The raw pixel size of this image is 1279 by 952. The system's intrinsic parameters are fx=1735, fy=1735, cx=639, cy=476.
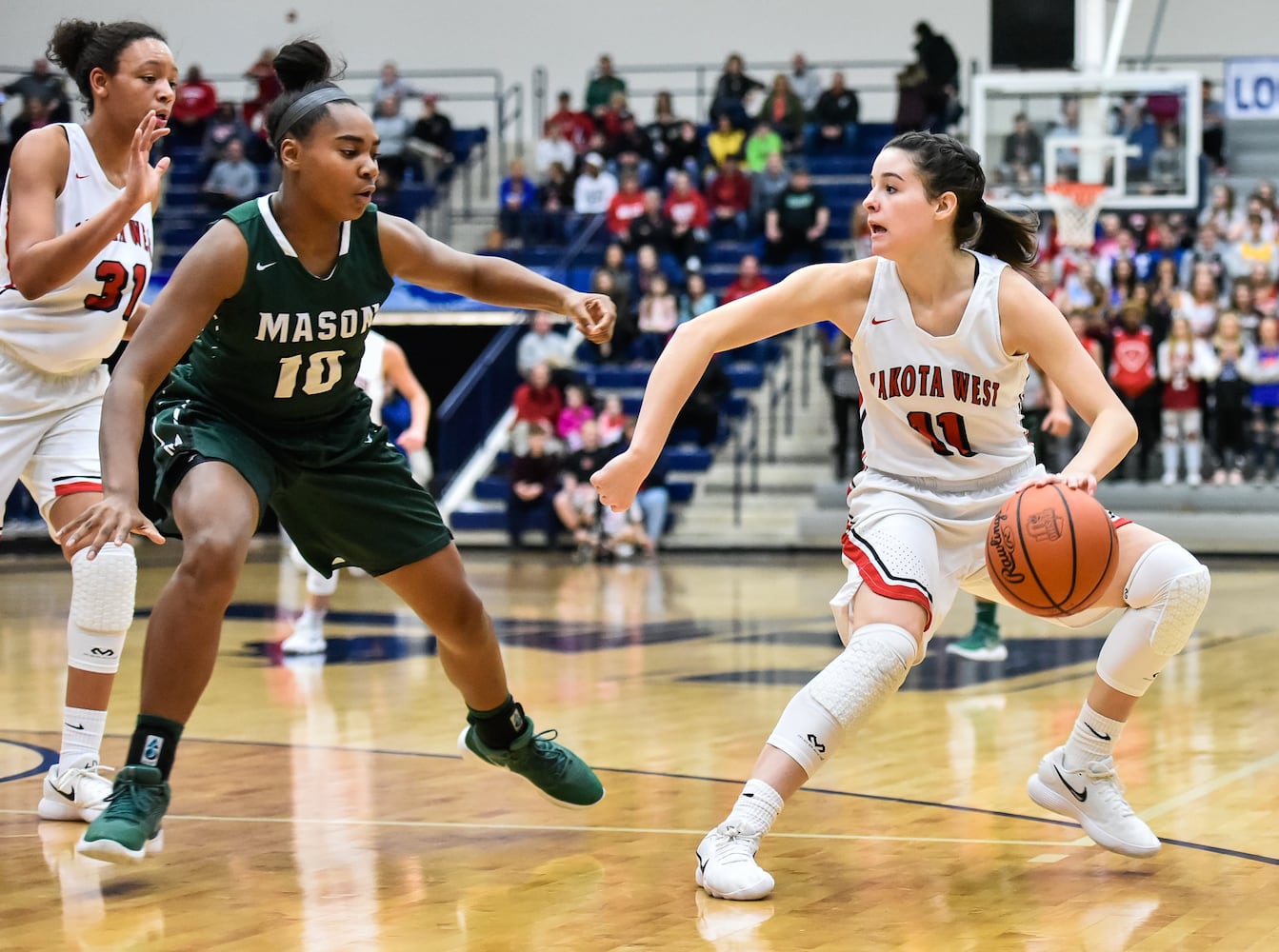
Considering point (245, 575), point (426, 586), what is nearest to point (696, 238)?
point (245, 575)

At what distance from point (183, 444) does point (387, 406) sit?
12.2 metres

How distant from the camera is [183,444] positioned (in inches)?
167

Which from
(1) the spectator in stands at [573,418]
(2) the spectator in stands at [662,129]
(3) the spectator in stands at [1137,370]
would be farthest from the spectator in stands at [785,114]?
(3) the spectator in stands at [1137,370]

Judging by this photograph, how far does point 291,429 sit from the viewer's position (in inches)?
174

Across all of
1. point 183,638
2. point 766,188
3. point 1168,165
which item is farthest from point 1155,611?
point 766,188

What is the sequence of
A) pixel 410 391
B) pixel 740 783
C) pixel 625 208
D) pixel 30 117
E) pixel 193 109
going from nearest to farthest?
pixel 740 783, pixel 410 391, pixel 625 208, pixel 30 117, pixel 193 109

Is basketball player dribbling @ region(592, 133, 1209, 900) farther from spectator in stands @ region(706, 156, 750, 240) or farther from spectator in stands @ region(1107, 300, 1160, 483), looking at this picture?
spectator in stands @ region(706, 156, 750, 240)

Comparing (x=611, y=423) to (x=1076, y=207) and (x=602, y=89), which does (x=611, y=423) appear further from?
(x=602, y=89)

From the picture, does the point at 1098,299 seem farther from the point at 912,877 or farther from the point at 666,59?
the point at 912,877

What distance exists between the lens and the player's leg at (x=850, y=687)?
4.03 meters

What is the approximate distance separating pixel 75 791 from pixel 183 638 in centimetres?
101

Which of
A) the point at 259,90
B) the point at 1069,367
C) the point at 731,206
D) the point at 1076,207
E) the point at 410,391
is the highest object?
the point at 259,90

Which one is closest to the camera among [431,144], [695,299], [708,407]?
→ [708,407]

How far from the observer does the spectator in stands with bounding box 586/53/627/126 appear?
20109mm
